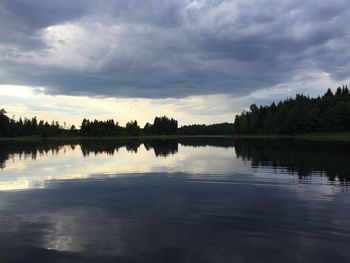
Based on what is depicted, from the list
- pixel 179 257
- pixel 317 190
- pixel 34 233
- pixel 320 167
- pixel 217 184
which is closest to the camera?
pixel 179 257

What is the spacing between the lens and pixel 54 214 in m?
19.6

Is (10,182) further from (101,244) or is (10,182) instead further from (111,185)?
(101,244)

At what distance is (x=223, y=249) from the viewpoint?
45.0ft

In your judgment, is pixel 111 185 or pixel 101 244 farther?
pixel 111 185

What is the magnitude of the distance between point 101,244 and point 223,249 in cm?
463

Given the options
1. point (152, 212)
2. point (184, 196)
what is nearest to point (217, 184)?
point (184, 196)

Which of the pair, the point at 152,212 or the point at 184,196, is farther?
the point at 184,196

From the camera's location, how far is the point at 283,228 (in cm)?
1650

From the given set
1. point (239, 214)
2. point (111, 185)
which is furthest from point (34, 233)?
point (111, 185)

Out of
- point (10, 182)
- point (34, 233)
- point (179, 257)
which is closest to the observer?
point (179, 257)

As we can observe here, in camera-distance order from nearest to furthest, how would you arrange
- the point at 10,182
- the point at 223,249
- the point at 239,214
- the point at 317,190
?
the point at 223,249
the point at 239,214
the point at 317,190
the point at 10,182

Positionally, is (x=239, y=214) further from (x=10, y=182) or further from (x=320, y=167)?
(x=320, y=167)

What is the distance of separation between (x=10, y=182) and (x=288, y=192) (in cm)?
2275

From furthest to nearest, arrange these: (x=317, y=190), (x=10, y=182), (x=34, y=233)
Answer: (x=10, y=182)
(x=317, y=190)
(x=34, y=233)
